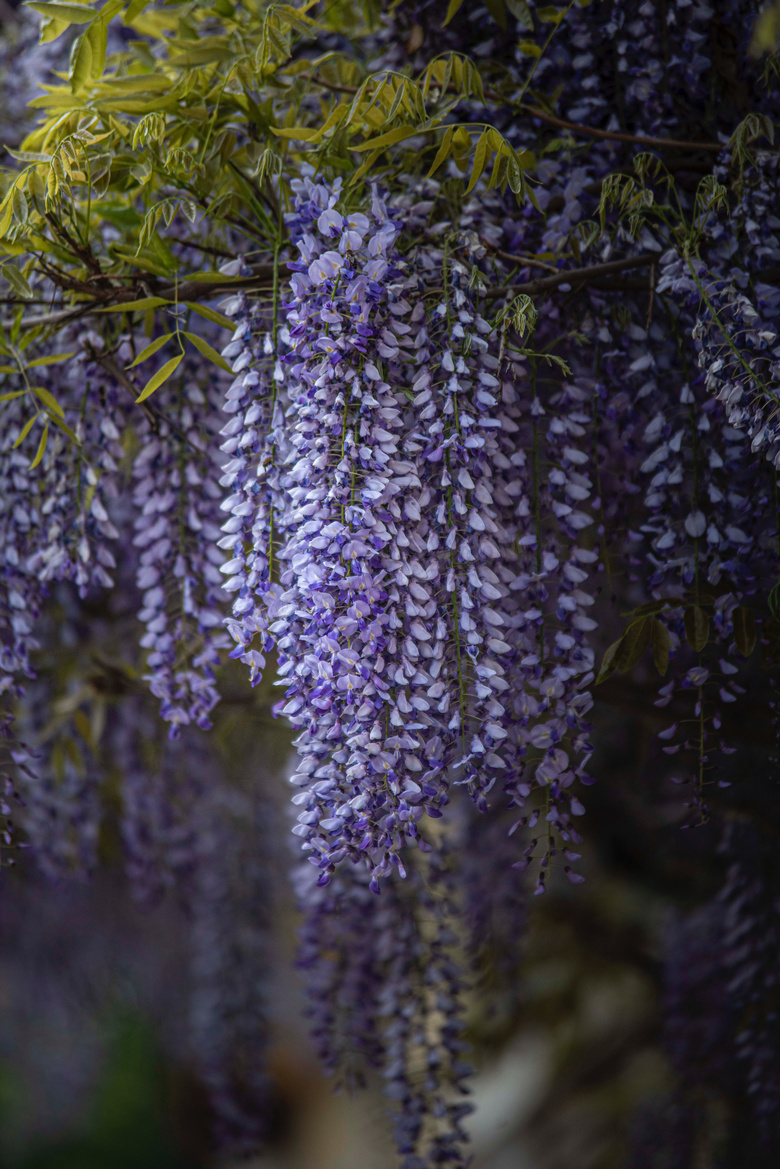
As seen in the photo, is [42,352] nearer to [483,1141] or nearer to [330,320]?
[330,320]

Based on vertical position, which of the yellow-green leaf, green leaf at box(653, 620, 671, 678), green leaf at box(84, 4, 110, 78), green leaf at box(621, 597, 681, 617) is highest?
green leaf at box(84, 4, 110, 78)

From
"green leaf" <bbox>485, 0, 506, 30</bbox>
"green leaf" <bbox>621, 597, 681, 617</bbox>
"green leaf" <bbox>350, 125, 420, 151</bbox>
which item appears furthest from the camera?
"green leaf" <bbox>485, 0, 506, 30</bbox>

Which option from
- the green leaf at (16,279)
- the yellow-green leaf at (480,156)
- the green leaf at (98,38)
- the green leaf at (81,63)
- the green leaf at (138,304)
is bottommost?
the green leaf at (138,304)

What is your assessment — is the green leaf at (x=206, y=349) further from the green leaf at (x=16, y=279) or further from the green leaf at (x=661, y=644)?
the green leaf at (x=661, y=644)

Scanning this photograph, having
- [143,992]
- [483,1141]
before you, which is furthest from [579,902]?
[143,992]

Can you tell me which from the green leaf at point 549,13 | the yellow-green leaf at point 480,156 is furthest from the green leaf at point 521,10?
the yellow-green leaf at point 480,156

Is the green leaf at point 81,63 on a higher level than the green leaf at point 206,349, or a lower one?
higher

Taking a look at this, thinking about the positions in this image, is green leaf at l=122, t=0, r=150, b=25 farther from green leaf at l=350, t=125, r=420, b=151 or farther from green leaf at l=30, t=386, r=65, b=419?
green leaf at l=30, t=386, r=65, b=419

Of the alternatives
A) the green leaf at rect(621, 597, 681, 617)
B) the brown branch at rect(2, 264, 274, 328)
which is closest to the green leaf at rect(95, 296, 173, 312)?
the brown branch at rect(2, 264, 274, 328)
